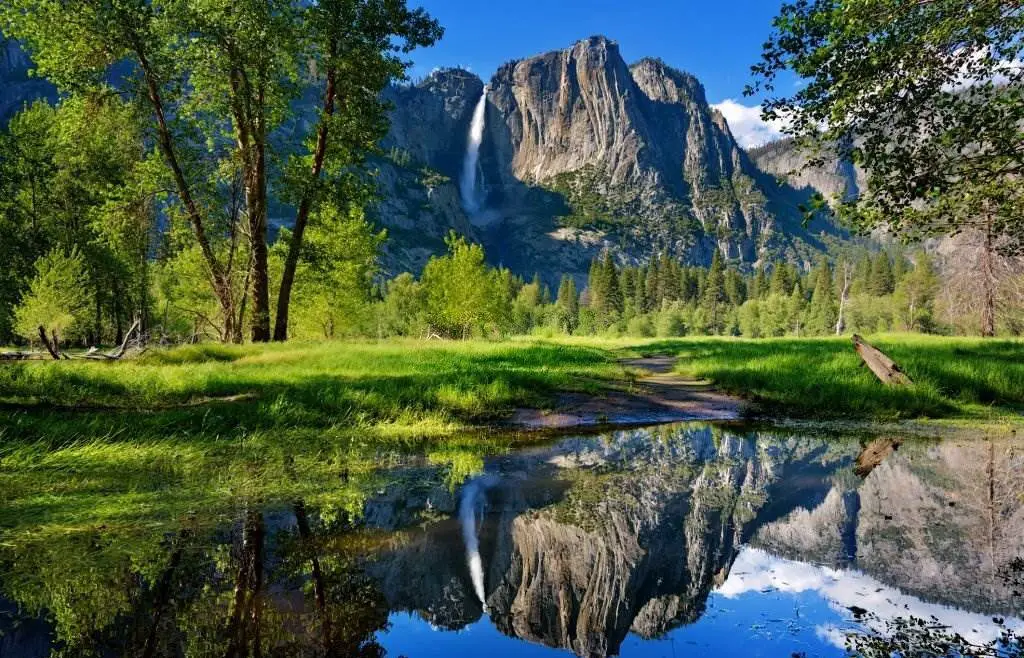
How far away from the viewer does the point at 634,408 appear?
1095 cm

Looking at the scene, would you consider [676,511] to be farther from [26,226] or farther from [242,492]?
[26,226]

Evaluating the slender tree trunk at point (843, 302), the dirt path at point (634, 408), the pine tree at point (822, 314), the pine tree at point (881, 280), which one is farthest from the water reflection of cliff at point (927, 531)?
the pine tree at point (881, 280)

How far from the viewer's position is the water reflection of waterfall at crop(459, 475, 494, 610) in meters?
3.48

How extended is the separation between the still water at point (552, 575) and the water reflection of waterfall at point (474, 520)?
2 centimetres

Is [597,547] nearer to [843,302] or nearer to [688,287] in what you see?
[843,302]

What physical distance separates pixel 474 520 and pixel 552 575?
3.60 ft

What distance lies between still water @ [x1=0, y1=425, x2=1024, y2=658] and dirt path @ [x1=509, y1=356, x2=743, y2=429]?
4.18 meters

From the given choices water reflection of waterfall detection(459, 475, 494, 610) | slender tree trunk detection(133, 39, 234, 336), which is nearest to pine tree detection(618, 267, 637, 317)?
slender tree trunk detection(133, 39, 234, 336)

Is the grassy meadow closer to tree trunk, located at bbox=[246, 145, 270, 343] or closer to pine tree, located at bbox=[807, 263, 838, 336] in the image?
tree trunk, located at bbox=[246, 145, 270, 343]

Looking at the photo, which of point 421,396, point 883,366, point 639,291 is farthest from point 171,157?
point 639,291

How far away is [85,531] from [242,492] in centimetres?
119

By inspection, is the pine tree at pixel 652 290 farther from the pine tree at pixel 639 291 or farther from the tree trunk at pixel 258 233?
the tree trunk at pixel 258 233

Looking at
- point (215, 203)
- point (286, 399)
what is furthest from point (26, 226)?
point (286, 399)

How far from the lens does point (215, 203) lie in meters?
19.4
